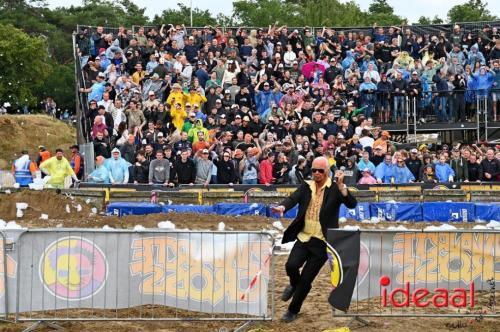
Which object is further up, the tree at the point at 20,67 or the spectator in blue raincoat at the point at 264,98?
the tree at the point at 20,67

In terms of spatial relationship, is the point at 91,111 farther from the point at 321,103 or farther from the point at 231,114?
the point at 321,103

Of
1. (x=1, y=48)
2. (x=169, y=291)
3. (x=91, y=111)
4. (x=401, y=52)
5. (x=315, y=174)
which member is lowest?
(x=169, y=291)

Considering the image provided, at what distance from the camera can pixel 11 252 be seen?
9141 mm

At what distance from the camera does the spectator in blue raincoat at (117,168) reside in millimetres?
20812

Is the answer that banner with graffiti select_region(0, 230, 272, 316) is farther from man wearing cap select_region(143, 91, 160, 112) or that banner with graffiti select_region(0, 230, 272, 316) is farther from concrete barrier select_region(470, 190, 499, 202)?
man wearing cap select_region(143, 91, 160, 112)

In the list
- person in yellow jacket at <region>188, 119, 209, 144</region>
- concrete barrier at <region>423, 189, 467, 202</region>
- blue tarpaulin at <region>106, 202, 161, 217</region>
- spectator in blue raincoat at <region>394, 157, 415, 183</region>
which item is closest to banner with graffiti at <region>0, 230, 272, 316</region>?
blue tarpaulin at <region>106, 202, 161, 217</region>

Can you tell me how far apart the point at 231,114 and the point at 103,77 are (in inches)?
162

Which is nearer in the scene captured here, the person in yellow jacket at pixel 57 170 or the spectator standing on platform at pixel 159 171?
the person in yellow jacket at pixel 57 170

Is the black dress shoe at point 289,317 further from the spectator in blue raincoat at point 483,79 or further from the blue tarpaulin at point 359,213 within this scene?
the spectator in blue raincoat at point 483,79

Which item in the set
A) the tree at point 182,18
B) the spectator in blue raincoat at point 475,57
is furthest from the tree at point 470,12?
the spectator in blue raincoat at point 475,57

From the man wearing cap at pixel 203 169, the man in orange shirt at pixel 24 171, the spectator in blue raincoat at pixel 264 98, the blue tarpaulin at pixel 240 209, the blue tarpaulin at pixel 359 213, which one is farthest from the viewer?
the spectator in blue raincoat at pixel 264 98

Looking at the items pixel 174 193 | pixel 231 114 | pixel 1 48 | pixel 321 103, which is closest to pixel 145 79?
pixel 231 114

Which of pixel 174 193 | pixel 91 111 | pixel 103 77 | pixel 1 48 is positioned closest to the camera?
pixel 174 193

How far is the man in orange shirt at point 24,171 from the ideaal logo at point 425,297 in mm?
13617
